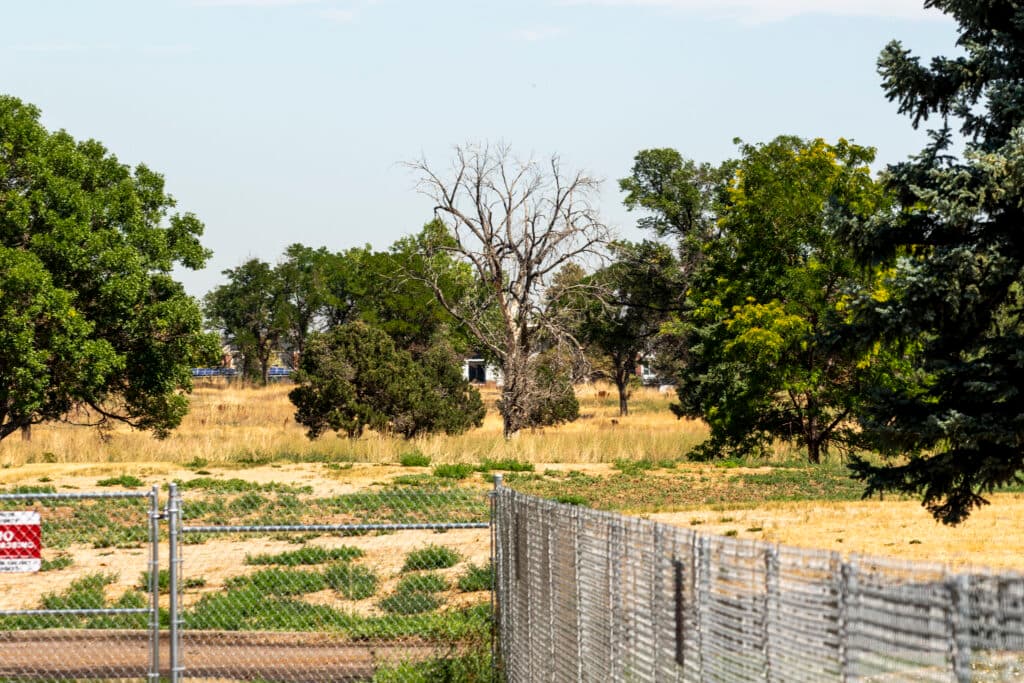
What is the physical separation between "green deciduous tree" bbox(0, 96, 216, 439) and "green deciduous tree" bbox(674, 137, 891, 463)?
45.0ft

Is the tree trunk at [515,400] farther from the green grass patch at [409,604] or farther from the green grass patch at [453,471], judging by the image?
the green grass patch at [409,604]

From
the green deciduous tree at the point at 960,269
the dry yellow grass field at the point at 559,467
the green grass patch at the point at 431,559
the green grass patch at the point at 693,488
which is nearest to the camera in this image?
the green deciduous tree at the point at 960,269

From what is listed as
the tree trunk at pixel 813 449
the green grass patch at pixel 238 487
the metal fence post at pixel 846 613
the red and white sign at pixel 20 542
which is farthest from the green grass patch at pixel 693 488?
the metal fence post at pixel 846 613

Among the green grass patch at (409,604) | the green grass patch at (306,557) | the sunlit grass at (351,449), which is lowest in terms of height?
the green grass patch at (409,604)

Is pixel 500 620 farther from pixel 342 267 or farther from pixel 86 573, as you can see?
pixel 342 267

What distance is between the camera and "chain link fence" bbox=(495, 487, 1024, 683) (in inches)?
157

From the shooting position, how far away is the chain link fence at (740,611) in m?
3.99

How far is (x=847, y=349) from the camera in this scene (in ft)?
48.6

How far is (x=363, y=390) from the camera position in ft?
132

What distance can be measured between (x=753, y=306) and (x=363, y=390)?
14.1 meters

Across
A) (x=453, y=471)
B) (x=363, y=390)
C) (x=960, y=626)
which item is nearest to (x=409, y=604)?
(x=960, y=626)

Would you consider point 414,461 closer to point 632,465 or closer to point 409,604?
point 632,465

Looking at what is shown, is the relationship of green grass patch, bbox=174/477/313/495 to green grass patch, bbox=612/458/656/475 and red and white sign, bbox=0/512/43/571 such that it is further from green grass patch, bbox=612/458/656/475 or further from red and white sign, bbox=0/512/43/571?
red and white sign, bbox=0/512/43/571

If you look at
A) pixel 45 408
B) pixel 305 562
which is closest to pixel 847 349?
pixel 305 562
